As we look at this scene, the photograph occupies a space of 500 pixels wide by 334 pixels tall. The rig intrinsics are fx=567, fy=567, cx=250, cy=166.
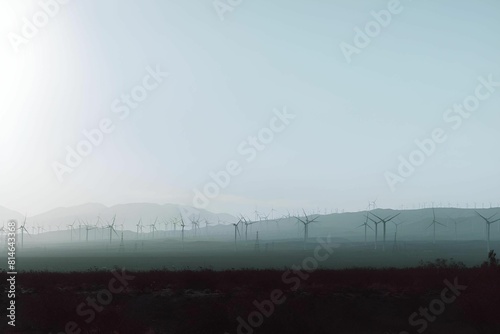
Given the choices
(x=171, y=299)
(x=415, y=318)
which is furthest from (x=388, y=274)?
(x=171, y=299)

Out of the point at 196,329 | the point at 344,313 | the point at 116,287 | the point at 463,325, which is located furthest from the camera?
the point at 116,287

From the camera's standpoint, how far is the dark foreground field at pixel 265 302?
20.0 m

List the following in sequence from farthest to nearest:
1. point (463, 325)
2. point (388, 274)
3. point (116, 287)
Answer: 1. point (388, 274)
2. point (116, 287)
3. point (463, 325)

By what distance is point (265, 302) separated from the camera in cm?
2161

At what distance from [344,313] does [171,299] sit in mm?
7768

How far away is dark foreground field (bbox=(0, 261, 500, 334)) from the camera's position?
20.0 metres

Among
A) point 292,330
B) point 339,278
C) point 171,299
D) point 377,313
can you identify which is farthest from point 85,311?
point 339,278

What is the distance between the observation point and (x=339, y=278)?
2961 cm

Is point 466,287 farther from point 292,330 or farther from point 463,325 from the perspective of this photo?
point 292,330

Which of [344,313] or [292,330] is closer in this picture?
[292,330]

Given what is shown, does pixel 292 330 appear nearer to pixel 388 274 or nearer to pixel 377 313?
pixel 377 313

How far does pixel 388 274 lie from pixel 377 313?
289 inches

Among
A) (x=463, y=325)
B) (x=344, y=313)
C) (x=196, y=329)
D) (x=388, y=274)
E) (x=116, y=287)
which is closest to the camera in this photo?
(x=196, y=329)

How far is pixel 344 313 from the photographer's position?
76.3ft
